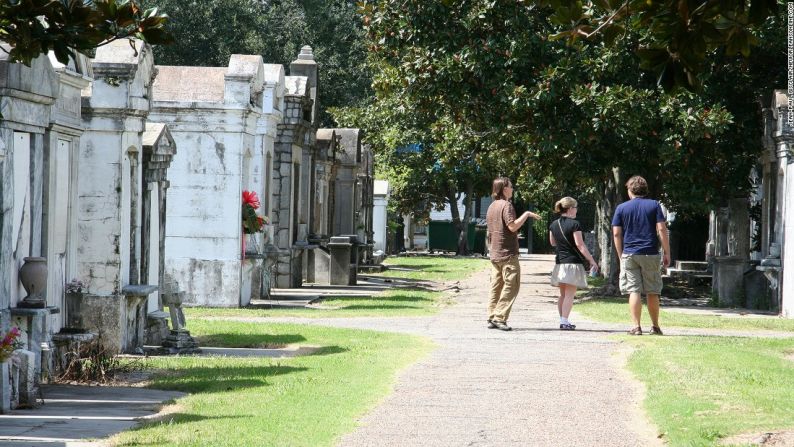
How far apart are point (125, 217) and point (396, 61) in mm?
13798

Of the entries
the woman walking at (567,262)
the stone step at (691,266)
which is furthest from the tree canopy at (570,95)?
the stone step at (691,266)

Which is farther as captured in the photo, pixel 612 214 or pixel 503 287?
pixel 612 214

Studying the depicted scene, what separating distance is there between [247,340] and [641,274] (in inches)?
178

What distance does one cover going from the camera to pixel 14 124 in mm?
10039

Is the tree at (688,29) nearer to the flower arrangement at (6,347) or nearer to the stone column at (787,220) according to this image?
the flower arrangement at (6,347)

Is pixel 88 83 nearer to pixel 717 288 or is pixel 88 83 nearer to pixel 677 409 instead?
pixel 677 409

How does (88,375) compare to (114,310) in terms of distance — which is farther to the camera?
(114,310)

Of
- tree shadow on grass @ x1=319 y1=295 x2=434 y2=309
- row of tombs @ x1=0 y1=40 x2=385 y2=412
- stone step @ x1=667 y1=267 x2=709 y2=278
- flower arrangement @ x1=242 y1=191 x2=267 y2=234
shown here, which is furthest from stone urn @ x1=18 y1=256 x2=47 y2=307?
stone step @ x1=667 y1=267 x2=709 y2=278

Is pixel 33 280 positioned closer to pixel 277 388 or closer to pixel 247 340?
pixel 277 388

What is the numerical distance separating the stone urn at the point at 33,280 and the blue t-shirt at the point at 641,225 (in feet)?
23.0

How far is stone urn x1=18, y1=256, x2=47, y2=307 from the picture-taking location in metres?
10.5

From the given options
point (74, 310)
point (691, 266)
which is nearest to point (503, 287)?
point (74, 310)

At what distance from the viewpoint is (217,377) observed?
440 inches

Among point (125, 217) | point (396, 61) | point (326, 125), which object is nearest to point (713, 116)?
point (396, 61)
